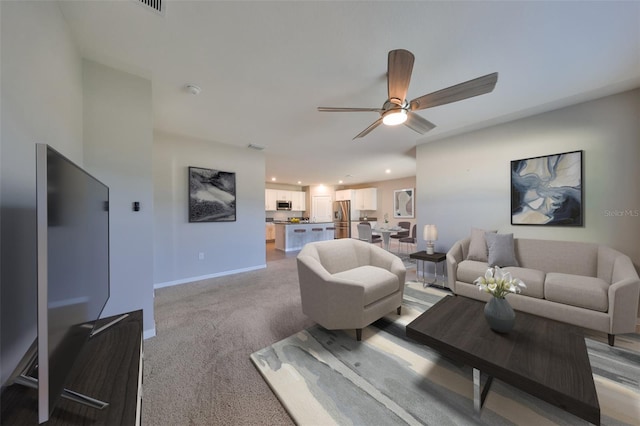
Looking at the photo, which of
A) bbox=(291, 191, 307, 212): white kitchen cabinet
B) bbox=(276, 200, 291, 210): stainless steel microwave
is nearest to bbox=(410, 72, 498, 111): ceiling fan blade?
bbox=(276, 200, 291, 210): stainless steel microwave

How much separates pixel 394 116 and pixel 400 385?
215 centimetres

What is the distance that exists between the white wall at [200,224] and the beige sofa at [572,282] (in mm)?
3611

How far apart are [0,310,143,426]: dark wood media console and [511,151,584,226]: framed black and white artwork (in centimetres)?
422

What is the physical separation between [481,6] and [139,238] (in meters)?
3.26

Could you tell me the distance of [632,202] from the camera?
2.39m

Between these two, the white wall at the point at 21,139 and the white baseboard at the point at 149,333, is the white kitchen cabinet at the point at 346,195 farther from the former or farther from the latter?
the white wall at the point at 21,139

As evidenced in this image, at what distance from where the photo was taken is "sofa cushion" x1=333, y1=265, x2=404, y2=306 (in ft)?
6.88

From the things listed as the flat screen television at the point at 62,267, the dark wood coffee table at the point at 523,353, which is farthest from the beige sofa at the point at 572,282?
the flat screen television at the point at 62,267

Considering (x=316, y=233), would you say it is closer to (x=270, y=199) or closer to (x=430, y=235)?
(x=270, y=199)

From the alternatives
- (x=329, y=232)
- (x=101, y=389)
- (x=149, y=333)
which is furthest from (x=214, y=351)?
(x=329, y=232)

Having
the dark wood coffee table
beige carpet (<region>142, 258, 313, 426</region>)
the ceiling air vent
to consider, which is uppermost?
the ceiling air vent

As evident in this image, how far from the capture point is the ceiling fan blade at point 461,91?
1588mm

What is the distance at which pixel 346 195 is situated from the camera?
927 cm

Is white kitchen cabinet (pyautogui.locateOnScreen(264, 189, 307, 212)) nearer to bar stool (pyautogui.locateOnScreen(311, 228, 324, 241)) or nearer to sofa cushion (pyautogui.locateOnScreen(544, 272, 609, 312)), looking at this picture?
bar stool (pyautogui.locateOnScreen(311, 228, 324, 241))
